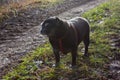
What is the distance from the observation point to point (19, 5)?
16750 mm

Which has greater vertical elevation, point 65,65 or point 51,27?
point 51,27

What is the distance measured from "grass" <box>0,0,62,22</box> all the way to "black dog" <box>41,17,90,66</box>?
6896 mm

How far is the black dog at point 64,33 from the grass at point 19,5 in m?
6.90

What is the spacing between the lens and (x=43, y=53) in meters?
8.12

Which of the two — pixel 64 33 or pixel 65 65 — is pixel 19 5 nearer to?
pixel 65 65

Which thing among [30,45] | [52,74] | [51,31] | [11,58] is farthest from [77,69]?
[30,45]

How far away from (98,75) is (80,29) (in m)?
1.23

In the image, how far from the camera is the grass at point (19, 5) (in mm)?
14730

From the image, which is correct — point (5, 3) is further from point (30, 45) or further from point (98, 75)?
point (98, 75)

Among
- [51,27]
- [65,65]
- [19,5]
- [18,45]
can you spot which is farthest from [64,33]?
[19,5]

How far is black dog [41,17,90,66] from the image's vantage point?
20.2 feet

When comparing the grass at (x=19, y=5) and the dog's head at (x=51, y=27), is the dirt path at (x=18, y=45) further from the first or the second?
the grass at (x=19, y=5)

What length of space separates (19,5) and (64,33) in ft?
35.3

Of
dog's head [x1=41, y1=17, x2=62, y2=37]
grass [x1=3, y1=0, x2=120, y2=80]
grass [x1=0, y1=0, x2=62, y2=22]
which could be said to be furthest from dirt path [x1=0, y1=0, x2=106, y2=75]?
grass [x1=0, y1=0, x2=62, y2=22]
